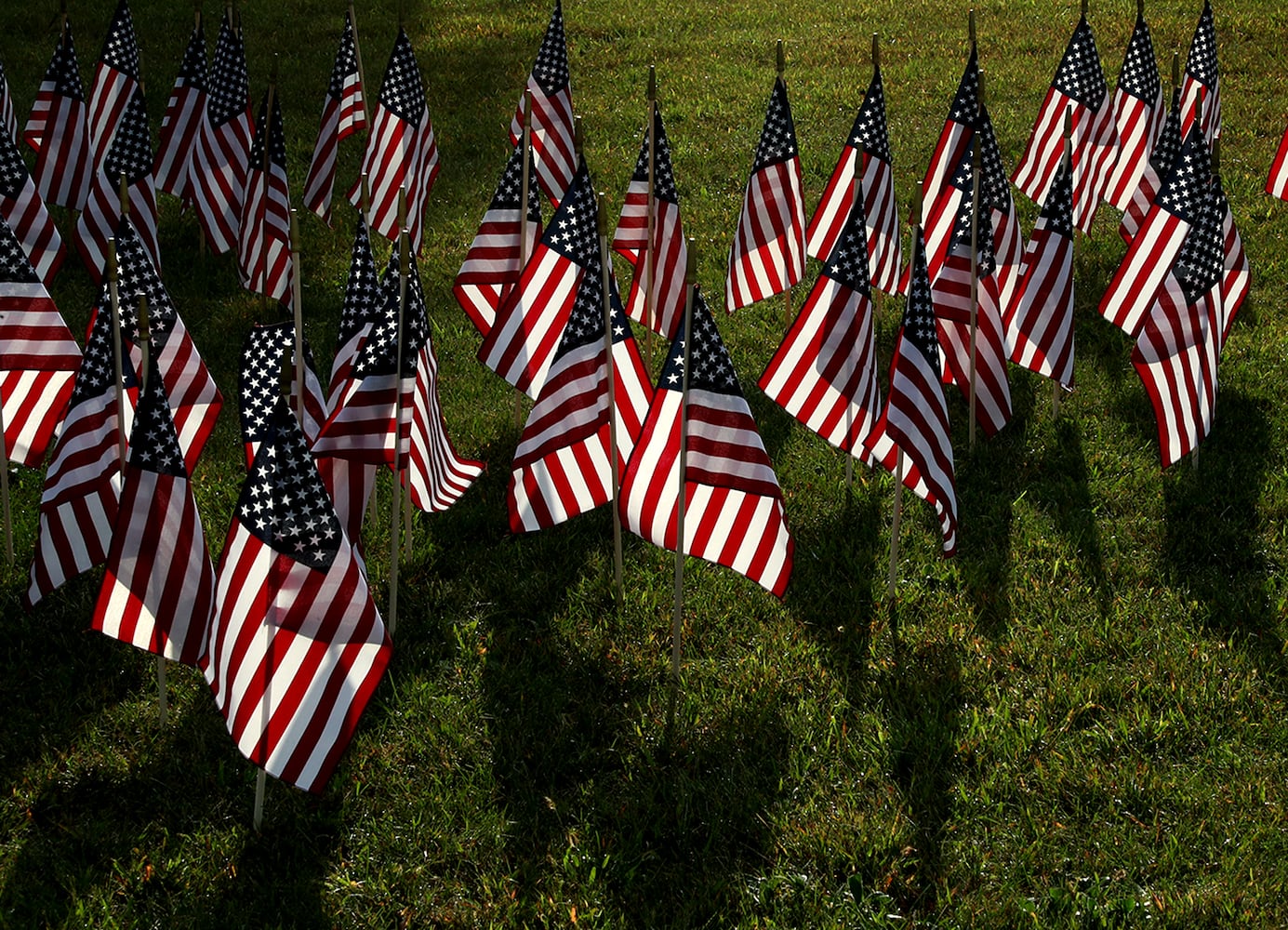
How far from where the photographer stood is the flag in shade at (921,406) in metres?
7.33

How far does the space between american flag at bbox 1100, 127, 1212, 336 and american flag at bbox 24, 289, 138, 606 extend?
6169mm

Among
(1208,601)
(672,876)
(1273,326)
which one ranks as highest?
(1273,326)

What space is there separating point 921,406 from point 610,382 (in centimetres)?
170

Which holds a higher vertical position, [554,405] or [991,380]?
[991,380]

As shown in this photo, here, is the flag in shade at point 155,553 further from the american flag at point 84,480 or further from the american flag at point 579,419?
the american flag at point 579,419

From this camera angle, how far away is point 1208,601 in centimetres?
783

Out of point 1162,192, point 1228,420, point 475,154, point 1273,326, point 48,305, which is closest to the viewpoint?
point 48,305

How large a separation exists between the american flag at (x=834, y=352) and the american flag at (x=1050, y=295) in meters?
1.78

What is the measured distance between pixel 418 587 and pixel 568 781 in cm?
193

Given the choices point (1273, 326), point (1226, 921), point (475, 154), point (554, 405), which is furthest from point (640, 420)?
point (475, 154)

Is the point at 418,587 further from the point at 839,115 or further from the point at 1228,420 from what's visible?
the point at 839,115

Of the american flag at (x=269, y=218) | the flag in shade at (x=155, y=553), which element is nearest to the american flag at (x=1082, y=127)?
the american flag at (x=269, y=218)

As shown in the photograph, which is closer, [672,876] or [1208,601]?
[672,876]

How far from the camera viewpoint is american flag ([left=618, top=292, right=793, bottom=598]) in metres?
6.84
